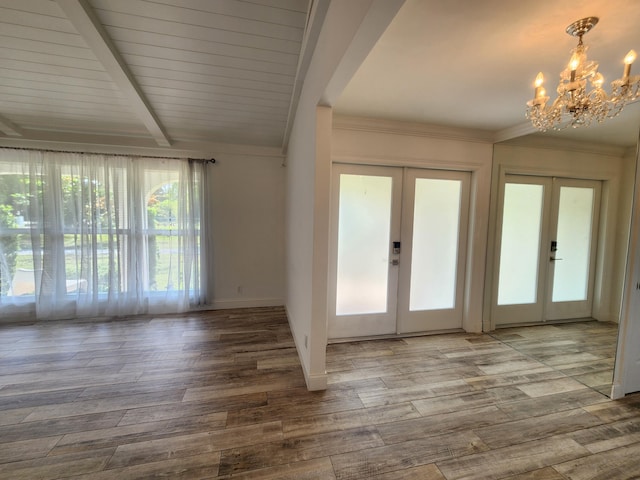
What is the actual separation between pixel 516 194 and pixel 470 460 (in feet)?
10.1

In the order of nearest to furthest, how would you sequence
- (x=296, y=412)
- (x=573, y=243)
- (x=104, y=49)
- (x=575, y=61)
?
(x=575, y=61) < (x=296, y=412) < (x=104, y=49) < (x=573, y=243)

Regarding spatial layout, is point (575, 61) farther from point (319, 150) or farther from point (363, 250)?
point (363, 250)

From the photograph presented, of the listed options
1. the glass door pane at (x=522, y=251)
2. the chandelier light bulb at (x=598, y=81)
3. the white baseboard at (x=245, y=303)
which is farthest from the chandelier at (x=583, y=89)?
the white baseboard at (x=245, y=303)

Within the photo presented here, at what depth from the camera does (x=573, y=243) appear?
11.7 ft

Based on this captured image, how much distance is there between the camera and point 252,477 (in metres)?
1.36

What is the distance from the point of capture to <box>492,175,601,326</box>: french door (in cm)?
332

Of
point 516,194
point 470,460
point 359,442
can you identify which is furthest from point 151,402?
point 516,194

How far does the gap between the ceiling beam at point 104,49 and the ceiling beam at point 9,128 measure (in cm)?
165

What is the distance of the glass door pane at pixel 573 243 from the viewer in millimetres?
3490

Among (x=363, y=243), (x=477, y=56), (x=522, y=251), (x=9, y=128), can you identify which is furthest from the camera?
(x=522, y=251)

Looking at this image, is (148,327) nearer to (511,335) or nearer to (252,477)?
(252,477)

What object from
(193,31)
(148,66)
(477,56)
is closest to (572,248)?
(477,56)

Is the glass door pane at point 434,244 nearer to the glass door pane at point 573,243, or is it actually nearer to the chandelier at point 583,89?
the chandelier at point 583,89

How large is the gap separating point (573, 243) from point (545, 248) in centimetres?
51
